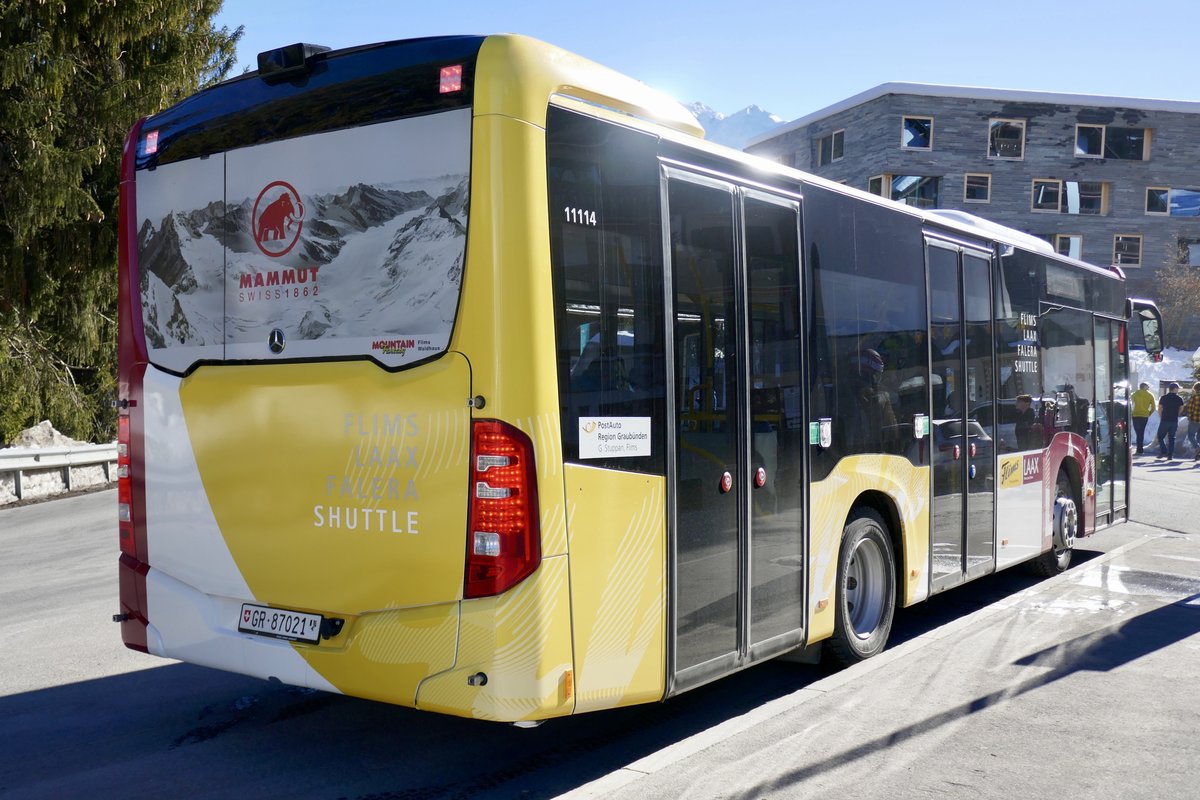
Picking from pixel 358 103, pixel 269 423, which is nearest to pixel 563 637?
pixel 269 423

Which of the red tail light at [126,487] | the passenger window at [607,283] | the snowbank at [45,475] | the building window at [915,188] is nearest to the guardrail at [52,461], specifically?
the snowbank at [45,475]

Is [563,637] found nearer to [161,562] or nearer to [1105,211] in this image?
[161,562]

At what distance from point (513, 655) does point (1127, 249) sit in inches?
2325

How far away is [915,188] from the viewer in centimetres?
5169

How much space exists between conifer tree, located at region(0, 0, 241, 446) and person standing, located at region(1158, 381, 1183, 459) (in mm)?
23734

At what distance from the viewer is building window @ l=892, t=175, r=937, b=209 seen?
169 feet

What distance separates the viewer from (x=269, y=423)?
4875 mm

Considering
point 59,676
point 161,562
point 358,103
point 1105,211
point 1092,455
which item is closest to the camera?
point 358,103

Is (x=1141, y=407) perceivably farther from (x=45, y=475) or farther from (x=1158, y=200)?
(x=1158, y=200)

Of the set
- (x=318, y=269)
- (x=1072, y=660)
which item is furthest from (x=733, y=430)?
(x=1072, y=660)

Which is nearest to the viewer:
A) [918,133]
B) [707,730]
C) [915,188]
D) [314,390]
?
[314,390]

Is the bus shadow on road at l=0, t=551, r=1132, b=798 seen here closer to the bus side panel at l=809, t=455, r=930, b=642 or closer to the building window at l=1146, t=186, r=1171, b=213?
the bus side panel at l=809, t=455, r=930, b=642

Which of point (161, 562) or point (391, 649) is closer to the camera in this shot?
point (391, 649)

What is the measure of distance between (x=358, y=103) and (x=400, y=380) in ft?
4.00
